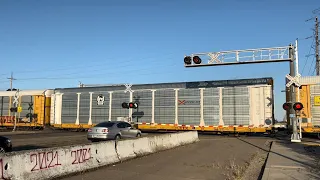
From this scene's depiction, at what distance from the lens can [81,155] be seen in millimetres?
9672

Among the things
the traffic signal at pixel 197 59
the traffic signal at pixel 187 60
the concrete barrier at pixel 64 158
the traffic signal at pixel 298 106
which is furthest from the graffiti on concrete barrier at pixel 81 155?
the traffic signal at pixel 298 106

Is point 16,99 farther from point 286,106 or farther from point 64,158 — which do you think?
point 64,158

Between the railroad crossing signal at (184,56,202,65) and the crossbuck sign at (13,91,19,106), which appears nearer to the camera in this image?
the railroad crossing signal at (184,56,202,65)

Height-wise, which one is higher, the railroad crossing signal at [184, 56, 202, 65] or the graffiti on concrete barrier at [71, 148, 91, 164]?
the railroad crossing signal at [184, 56, 202, 65]

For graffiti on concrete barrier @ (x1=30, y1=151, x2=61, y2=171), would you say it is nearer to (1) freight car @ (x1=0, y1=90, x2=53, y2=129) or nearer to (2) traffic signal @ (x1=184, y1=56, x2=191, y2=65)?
(2) traffic signal @ (x1=184, y1=56, x2=191, y2=65)

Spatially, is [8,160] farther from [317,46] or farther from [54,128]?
[317,46]

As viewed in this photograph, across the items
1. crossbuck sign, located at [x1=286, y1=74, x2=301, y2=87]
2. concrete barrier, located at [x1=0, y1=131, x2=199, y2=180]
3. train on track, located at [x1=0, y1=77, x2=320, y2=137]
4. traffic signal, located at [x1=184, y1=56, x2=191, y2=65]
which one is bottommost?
concrete barrier, located at [x1=0, y1=131, x2=199, y2=180]

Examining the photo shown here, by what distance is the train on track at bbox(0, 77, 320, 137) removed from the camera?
29.1 m

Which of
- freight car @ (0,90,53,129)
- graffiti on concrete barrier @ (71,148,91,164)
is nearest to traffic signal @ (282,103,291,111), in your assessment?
graffiti on concrete barrier @ (71,148,91,164)

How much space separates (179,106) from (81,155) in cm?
2322

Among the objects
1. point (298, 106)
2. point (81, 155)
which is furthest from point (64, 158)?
point (298, 106)

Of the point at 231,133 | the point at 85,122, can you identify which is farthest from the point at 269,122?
the point at 85,122

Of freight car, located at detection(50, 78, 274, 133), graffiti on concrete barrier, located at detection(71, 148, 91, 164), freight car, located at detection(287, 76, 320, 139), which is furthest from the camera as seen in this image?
freight car, located at detection(50, 78, 274, 133)

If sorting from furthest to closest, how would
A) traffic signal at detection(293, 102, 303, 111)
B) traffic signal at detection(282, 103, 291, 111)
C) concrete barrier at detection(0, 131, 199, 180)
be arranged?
traffic signal at detection(282, 103, 291, 111) < traffic signal at detection(293, 102, 303, 111) < concrete barrier at detection(0, 131, 199, 180)
